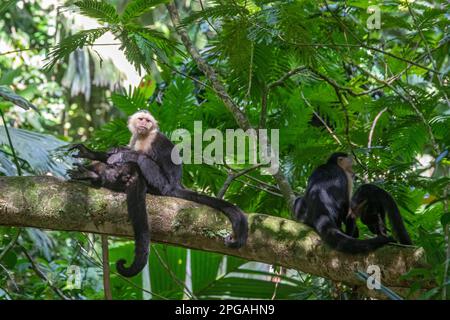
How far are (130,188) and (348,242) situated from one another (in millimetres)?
1371

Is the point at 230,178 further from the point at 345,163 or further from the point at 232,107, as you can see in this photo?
the point at 345,163

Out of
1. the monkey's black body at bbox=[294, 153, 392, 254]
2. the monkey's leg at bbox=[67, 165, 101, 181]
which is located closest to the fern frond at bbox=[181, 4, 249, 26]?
the monkey's leg at bbox=[67, 165, 101, 181]

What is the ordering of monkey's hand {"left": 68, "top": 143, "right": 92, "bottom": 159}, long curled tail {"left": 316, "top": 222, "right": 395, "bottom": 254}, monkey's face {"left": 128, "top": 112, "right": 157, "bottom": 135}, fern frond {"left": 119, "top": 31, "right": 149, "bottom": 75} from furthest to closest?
monkey's face {"left": 128, "top": 112, "right": 157, "bottom": 135} < monkey's hand {"left": 68, "top": 143, "right": 92, "bottom": 159} < fern frond {"left": 119, "top": 31, "right": 149, "bottom": 75} < long curled tail {"left": 316, "top": 222, "right": 395, "bottom": 254}

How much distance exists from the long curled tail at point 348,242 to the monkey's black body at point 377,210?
0.40m

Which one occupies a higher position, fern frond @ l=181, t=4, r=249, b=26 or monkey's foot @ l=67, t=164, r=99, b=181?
fern frond @ l=181, t=4, r=249, b=26

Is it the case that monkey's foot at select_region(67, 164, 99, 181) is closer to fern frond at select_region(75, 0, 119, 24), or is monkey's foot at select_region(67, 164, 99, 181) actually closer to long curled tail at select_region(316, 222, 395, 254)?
fern frond at select_region(75, 0, 119, 24)

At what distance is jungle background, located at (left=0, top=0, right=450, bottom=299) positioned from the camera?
419cm

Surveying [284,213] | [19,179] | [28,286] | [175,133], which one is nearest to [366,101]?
[284,213]

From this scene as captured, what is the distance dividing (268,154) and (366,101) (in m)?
1.27

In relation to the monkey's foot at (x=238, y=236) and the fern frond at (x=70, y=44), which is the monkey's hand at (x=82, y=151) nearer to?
the fern frond at (x=70, y=44)

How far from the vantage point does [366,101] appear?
544 cm

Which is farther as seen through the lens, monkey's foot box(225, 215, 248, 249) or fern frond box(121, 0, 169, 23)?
fern frond box(121, 0, 169, 23)
